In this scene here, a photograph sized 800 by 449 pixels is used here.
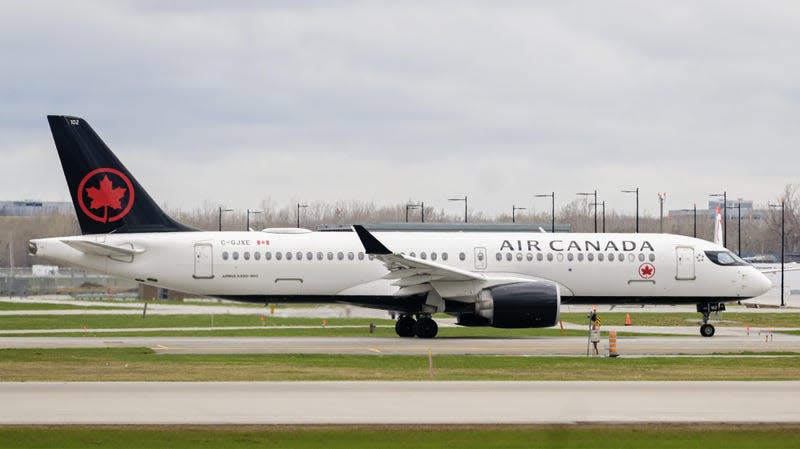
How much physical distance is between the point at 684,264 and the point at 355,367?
17.0 m

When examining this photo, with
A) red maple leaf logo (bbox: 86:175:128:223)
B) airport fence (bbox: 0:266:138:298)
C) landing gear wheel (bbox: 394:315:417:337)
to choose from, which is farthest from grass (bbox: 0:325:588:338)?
airport fence (bbox: 0:266:138:298)

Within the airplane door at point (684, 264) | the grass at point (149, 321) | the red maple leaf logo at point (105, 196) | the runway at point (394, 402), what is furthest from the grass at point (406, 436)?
the grass at point (149, 321)

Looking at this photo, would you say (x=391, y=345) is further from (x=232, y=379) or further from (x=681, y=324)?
(x=681, y=324)

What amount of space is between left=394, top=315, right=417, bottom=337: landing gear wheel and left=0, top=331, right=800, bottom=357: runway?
55 centimetres

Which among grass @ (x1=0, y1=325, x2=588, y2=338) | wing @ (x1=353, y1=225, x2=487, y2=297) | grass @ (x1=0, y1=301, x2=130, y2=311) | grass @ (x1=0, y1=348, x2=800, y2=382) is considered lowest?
grass @ (x1=0, y1=301, x2=130, y2=311)

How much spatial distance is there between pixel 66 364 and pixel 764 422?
52.0ft

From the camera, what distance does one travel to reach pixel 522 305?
36.7 m

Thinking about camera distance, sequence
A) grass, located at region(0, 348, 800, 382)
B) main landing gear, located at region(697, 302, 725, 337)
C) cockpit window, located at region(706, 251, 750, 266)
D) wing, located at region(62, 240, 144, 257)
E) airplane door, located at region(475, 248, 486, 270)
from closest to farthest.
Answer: grass, located at region(0, 348, 800, 382) → wing, located at region(62, 240, 144, 257) → airplane door, located at region(475, 248, 486, 270) → main landing gear, located at region(697, 302, 725, 337) → cockpit window, located at region(706, 251, 750, 266)

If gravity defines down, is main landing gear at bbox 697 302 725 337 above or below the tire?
above

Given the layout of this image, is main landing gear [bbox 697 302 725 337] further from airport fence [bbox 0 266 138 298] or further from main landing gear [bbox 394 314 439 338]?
airport fence [bbox 0 266 138 298]

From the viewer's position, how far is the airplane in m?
37.6

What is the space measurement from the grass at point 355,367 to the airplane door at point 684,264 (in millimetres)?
8869

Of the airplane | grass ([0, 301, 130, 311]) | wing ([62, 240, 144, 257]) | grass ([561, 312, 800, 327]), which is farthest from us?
grass ([0, 301, 130, 311])

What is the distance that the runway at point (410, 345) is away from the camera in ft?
108
